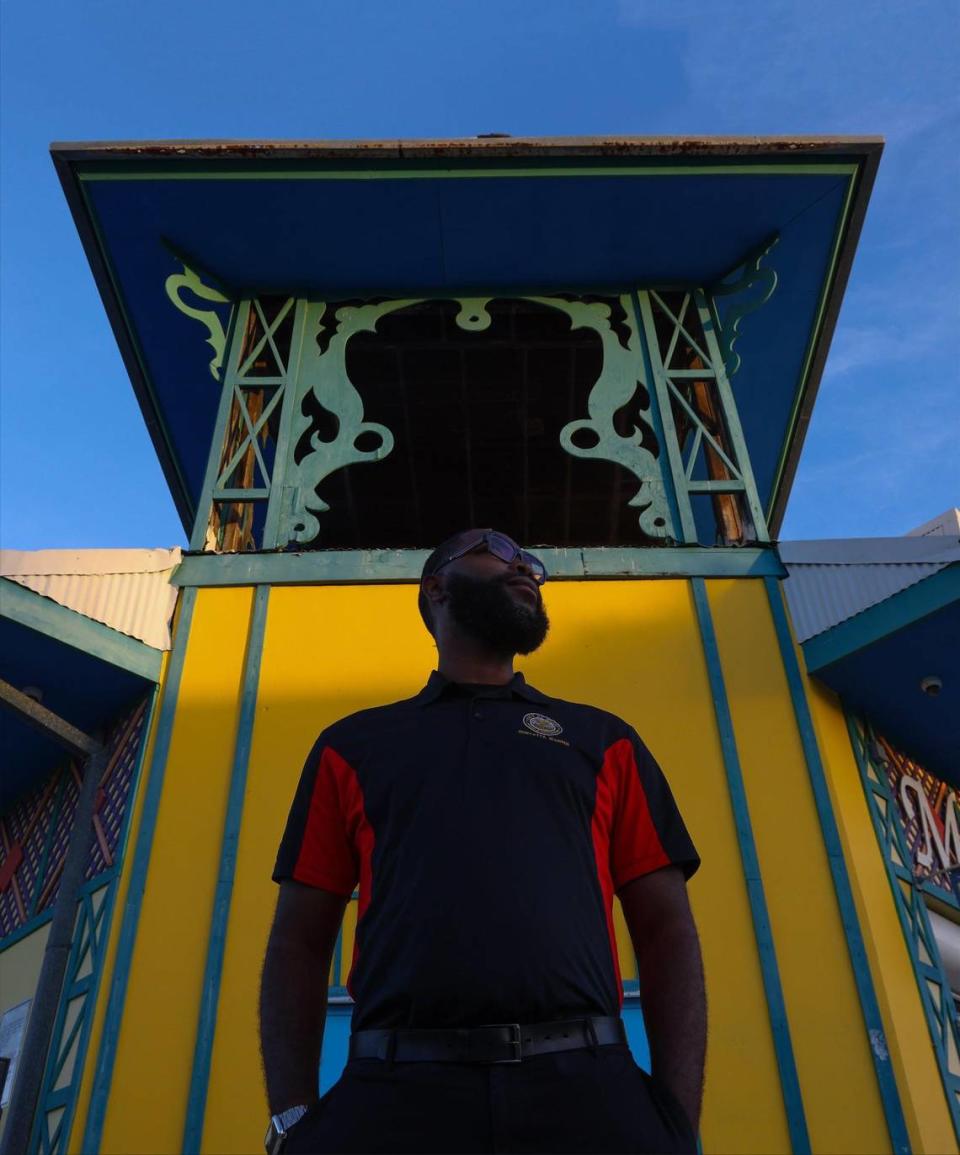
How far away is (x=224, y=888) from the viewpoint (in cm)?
424

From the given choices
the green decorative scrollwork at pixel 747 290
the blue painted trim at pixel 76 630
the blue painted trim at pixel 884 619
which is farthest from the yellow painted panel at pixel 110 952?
the green decorative scrollwork at pixel 747 290

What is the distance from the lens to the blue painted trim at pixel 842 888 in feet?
12.4

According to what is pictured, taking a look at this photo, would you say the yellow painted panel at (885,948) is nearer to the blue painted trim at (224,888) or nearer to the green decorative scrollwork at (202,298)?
the blue painted trim at (224,888)

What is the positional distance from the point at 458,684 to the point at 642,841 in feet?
1.83

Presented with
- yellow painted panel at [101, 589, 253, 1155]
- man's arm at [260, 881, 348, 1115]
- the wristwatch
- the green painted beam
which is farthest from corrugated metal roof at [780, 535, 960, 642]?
the wristwatch

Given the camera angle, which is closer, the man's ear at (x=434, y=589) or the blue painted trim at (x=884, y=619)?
the man's ear at (x=434, y=589)

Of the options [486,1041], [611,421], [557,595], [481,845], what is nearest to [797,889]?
[557,595]

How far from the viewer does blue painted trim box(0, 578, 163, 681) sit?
4.38m

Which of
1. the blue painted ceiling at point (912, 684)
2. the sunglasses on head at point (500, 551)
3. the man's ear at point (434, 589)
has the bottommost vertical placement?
the man's ear at point (434, 589)

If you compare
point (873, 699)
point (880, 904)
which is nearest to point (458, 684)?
point (880, 904)

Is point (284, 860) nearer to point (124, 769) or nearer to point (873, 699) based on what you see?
point (124, 769)

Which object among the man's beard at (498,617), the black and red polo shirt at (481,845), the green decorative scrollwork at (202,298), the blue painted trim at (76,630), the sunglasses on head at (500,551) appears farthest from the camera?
the green decorative scrollwork at (202,298)

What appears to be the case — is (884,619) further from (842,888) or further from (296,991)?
(296,991)

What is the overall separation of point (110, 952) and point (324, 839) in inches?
82.6
